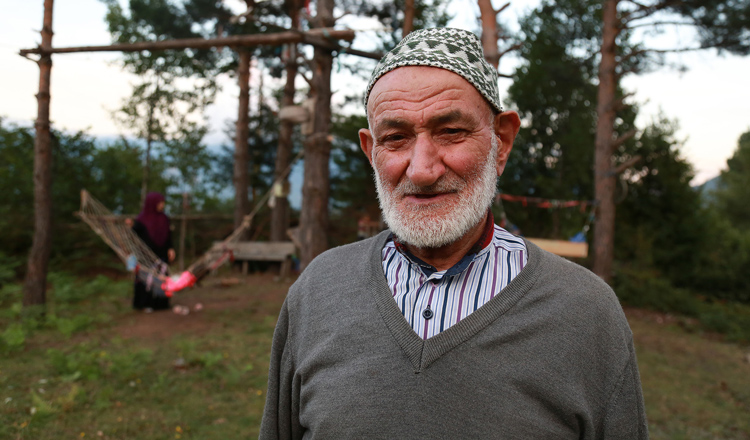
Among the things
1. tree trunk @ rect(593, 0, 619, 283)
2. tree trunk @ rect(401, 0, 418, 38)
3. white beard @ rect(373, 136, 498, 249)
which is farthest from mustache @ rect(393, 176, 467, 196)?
tree trunk @ rect(593, 0, 619, 283)

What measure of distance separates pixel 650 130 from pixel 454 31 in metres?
12.6

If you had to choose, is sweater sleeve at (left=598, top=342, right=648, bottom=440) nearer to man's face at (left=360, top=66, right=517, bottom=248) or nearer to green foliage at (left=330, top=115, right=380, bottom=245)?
man's face at (left=360, top=66, right=517, bottom=248)

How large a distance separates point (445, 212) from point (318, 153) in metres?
4.59

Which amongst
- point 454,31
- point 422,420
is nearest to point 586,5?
point 454,31

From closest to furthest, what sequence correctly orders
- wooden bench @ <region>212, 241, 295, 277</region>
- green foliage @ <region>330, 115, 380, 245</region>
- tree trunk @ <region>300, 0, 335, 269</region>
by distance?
tree trunk @ <region>300, 0, 335, 269</region>
wooden bench @ <region>212, 241, 295, 277</region>
green foliage @ <region>330, 115, 380, 245</region>

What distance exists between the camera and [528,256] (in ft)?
4.16

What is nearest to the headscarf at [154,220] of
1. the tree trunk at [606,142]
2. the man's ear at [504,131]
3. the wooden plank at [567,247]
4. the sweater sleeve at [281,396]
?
the wooden plank at [567,247]

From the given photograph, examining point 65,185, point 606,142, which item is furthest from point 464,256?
point 65,185

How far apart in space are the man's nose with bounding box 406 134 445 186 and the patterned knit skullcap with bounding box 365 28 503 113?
186mm

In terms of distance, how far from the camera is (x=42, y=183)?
671cm

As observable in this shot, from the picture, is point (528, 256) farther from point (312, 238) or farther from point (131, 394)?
point (312, 238)

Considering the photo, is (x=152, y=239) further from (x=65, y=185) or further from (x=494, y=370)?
(x=494, y=370)

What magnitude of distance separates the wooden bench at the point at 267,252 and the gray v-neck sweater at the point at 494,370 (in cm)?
1041

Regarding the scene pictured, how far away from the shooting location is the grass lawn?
3.71 m
